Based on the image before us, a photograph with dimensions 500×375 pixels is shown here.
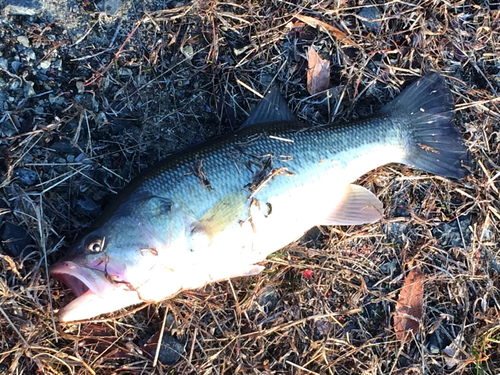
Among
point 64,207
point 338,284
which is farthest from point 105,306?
point 338,284

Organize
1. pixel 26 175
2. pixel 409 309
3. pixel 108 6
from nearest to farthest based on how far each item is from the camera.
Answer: pixel 26 175, pixel 108 6, pixel 409 309

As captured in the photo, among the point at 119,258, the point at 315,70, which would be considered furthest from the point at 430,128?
the point at 119,258

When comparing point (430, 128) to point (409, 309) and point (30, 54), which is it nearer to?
point (409, 309)

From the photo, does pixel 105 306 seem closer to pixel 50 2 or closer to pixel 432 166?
pixel 50 2

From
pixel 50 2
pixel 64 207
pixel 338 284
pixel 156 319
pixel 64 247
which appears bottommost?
pixel 338 284

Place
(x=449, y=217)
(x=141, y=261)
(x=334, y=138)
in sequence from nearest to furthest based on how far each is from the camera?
(x=141, y=261) → (x=334, y=138) → (x=449, y=217)

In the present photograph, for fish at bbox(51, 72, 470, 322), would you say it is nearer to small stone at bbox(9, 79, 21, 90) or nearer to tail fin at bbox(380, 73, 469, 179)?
tail fin at bbox(380, 73, 469, 179)
